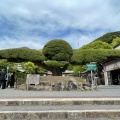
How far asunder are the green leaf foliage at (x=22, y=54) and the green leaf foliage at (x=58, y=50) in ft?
2.91

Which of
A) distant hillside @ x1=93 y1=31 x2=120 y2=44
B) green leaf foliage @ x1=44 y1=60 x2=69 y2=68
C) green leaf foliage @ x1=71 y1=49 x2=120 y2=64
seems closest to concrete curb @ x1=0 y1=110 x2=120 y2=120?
green leaf foliage @ x1=44 y1=60 x2=69 y2=68

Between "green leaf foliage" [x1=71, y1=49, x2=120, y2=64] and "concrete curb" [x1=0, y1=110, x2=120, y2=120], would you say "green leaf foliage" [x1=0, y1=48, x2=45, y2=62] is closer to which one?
"green leaf foliage" [x1=71, y1=49, x2=120, y2=64]

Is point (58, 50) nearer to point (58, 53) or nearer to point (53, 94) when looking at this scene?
point (58, 53)

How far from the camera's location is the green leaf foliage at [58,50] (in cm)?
1669

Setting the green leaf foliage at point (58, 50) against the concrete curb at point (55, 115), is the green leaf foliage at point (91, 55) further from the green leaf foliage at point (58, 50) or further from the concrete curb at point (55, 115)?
the concrete curb at point (55, 115)

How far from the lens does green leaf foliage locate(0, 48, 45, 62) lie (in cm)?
1709

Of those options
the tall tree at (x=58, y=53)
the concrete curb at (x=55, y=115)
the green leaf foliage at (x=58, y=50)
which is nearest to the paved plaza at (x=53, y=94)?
the concrete curb at (x=55, y=115)

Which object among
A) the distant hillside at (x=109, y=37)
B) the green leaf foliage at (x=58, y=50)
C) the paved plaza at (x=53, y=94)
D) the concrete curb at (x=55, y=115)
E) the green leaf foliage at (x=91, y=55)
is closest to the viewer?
the concrete curb at (x=55, y=115)

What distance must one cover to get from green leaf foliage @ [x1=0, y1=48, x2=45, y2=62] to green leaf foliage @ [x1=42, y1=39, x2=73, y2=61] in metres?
0.89

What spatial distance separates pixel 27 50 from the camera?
17.2 metres

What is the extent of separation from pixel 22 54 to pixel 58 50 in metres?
3.23

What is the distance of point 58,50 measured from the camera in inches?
657

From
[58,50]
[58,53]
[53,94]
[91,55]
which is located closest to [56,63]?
[58,53]

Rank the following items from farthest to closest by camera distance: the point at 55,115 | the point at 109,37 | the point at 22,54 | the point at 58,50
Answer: the point at 109,37 → the point at 22,54 → the point at 58,50 → the point at 55,115
